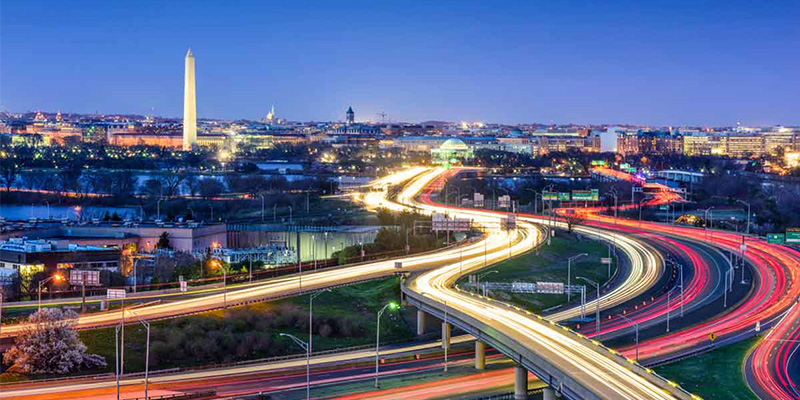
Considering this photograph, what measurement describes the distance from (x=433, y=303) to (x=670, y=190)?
77539 millimetres

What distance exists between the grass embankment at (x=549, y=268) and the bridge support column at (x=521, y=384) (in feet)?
50.2

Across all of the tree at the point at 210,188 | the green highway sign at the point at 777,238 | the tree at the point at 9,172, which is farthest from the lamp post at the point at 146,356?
the tree at the point at 9,172

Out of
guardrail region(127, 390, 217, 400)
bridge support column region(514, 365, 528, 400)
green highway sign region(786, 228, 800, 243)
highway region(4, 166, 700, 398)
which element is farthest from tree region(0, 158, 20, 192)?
bridge support column region(514, 365, 528, 400)

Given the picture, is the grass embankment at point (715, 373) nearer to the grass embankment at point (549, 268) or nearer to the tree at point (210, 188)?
the grass embankment at point (549, 268)

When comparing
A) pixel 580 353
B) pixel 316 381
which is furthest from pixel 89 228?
pixel 580 353

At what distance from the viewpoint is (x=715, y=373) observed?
3550 cm

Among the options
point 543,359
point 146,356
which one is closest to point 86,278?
point 146,356

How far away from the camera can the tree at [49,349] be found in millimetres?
33094

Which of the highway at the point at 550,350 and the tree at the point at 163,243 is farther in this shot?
the tree at the point at 163,243

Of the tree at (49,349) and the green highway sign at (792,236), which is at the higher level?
the green highway sign at (792,236)

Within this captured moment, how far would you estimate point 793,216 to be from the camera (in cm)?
8331

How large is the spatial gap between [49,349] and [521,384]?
15936 mm

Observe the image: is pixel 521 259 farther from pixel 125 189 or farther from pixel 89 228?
pixel 125 189

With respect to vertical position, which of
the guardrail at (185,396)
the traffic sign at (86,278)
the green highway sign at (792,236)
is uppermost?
the green highway sign at (792,236)
